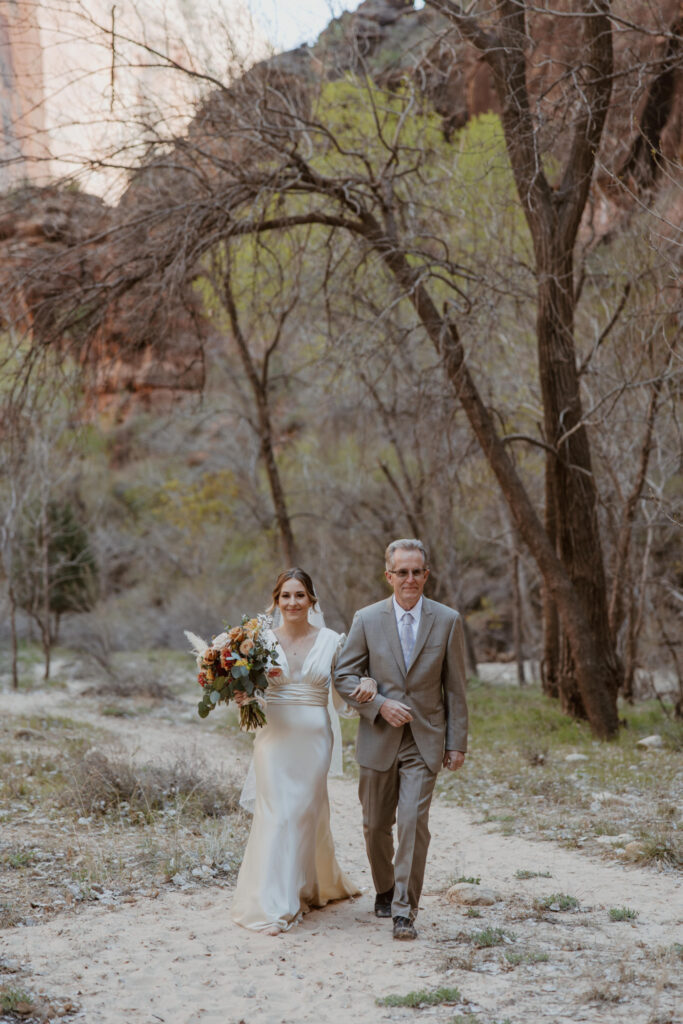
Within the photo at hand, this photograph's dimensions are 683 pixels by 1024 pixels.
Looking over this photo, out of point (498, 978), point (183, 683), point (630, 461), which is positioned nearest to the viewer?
point (498, 978)

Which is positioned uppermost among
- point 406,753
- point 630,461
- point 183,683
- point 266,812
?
point 630,461

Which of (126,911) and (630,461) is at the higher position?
(630,461)

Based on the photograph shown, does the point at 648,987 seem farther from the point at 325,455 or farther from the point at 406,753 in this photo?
the point at 325,455

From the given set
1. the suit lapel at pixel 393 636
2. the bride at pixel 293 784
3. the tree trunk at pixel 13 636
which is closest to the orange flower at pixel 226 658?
the bride at pixel 293 784

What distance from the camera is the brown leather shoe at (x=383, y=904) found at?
227 inches

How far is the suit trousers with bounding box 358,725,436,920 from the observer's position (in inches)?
211

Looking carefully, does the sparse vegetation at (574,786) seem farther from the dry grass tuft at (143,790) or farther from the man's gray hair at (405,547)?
the man's gray hair at (405,547)

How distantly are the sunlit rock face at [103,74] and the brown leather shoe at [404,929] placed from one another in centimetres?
722

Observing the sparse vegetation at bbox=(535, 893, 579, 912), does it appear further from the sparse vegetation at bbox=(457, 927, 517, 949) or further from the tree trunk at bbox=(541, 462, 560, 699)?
the tree trunk at bbox=(541, 462, 560, 699)

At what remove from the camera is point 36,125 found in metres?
10.2

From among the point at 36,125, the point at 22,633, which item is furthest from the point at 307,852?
the point at 22,633

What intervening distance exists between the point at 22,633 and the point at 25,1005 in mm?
27230

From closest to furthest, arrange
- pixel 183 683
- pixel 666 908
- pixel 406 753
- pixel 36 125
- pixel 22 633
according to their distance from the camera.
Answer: pixel 406 753
pixel 666 908
pixel 36 125
pixel 183 683
pixel 22 633

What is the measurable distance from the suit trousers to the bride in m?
0.36
